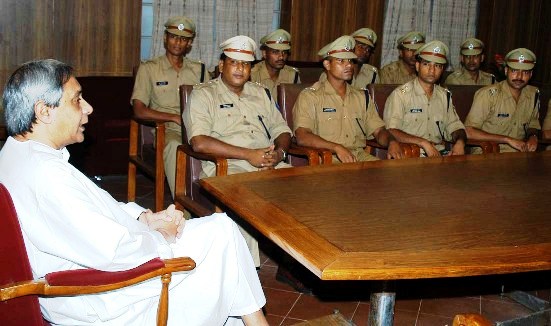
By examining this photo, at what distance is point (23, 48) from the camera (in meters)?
5.98

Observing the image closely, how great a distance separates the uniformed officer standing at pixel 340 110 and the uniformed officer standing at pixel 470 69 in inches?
93.7

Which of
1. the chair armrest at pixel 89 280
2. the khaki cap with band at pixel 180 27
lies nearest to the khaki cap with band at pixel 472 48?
the khaki cap with band at pixel 180 27

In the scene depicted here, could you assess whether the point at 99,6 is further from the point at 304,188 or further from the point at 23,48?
the point at 304,188

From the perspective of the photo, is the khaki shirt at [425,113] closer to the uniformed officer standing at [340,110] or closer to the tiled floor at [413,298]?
the uniformed officer standing at [340,110]

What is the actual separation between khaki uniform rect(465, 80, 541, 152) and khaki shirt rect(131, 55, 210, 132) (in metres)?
2.09

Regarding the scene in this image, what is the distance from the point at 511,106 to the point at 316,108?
173 cm

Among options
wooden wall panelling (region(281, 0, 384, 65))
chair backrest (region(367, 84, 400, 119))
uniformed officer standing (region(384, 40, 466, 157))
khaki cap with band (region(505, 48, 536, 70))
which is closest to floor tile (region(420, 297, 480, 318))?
uniformed officer standing (region(384, 40, 466, 157))

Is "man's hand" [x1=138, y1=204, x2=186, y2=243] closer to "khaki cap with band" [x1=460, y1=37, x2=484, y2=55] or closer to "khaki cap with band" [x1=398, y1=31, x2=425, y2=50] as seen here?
"khaki cap with band" [x1=398, y1=31, x2=425, y2=50]

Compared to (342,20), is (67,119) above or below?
below

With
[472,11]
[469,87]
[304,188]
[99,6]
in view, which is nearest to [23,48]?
[99,6]

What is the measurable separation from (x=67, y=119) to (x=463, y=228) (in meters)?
1.30

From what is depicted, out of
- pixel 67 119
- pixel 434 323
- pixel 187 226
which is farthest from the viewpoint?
pixel 434 323

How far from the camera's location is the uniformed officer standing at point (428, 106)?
4.62 m

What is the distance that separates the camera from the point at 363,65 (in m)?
6.35
